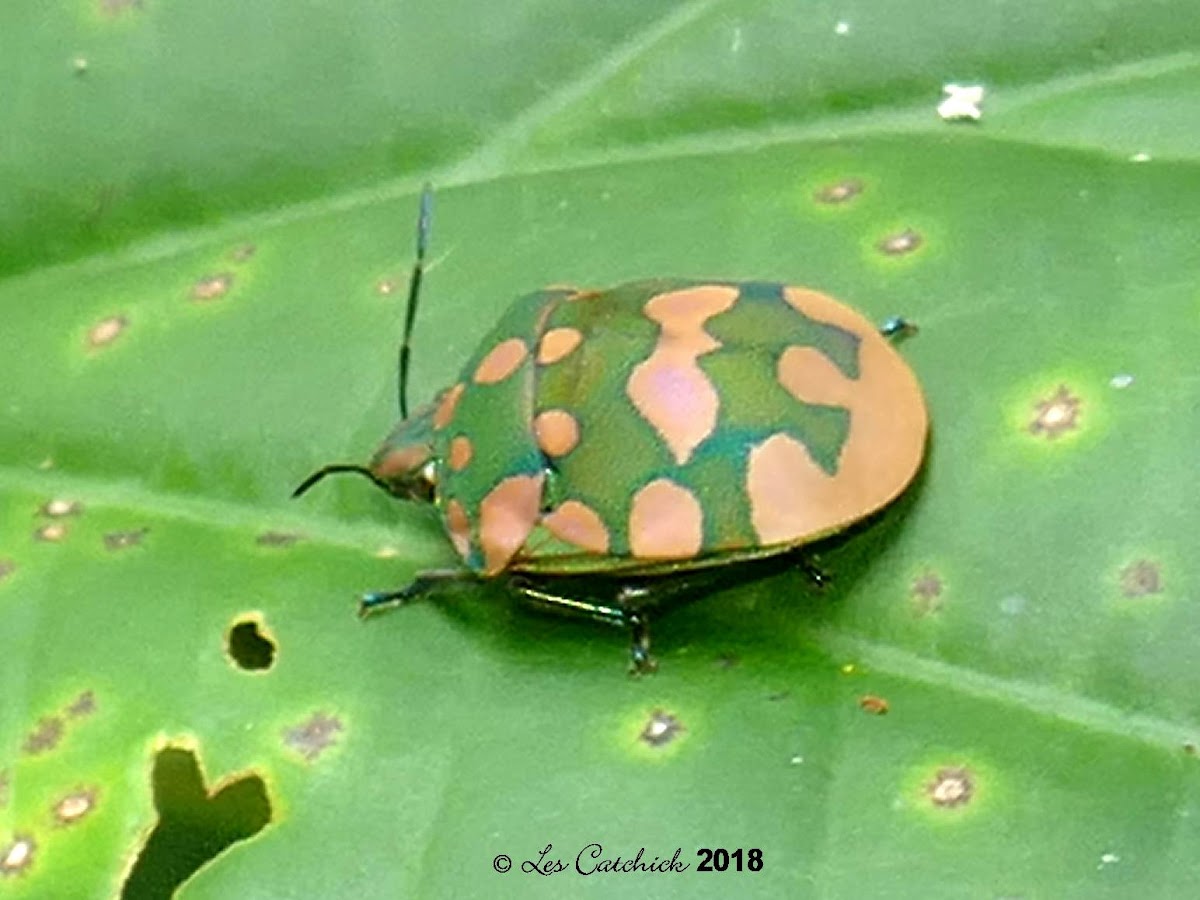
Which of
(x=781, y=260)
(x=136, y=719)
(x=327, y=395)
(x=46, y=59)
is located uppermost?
(x=46, y=59)

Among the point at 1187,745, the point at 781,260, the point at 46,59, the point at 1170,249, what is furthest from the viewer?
the point at 46,59

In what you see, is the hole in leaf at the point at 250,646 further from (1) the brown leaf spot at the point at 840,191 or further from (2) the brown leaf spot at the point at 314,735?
(1) the brown leaf spot at the point at 840,191

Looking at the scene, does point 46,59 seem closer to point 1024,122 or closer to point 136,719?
point 136,719

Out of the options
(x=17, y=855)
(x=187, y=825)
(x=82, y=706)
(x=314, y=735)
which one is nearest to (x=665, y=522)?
(x=314, y=735)

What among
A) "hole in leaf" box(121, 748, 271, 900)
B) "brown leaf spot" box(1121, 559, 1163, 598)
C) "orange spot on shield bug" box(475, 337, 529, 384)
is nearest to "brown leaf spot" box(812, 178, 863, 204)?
"orange spot on shield bug" box(475, 337, 529, 384)

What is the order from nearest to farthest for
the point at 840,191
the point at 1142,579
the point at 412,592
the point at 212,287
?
the point at 1142,579 < the point at 412,592 < the point at 840,191 < the point at 212,287

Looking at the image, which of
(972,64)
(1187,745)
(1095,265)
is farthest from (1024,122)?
(1187,745)

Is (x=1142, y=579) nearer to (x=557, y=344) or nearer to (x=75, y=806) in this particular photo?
(x=557, y=344)

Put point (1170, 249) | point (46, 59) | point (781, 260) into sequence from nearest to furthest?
point (1170, 249)
point (781, 260)
point (46, 59)
